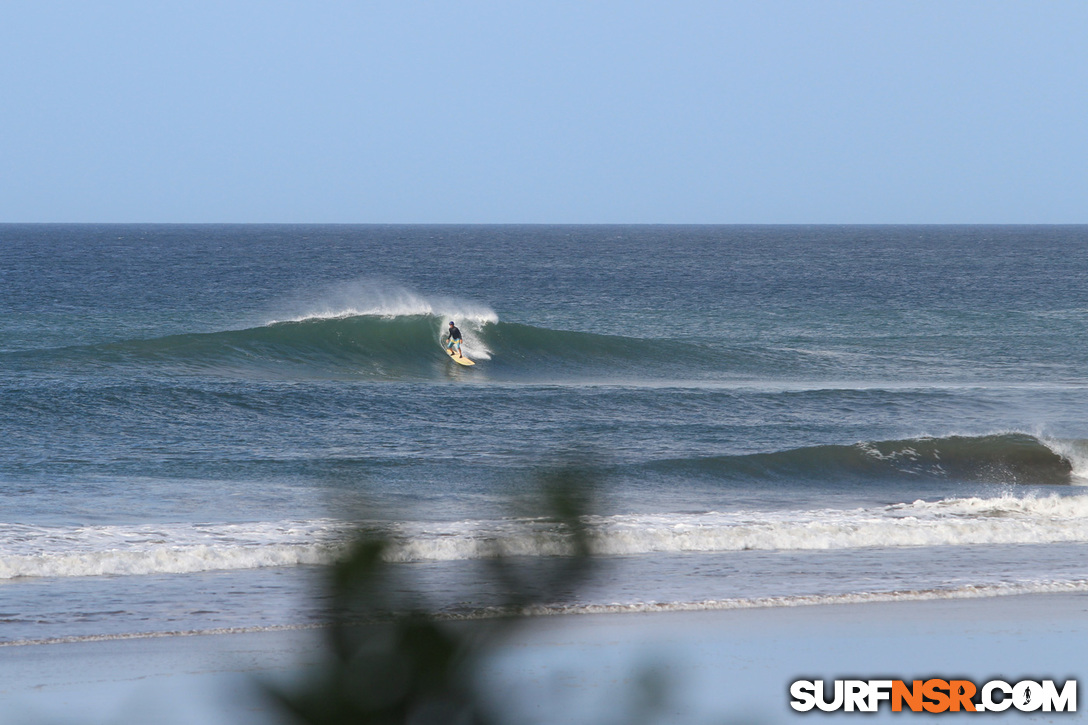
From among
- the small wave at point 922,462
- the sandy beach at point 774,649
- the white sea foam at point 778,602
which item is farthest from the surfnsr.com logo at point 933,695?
the small wave at point 922,462

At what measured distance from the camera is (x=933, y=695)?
6250mm

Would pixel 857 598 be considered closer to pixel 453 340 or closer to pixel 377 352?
pixel 453 340

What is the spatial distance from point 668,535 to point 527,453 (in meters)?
3.62

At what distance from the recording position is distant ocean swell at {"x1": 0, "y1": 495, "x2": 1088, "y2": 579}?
985 cm


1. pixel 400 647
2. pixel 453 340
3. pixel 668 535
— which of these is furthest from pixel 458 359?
pixel 400 647

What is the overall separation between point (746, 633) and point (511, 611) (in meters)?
7.07

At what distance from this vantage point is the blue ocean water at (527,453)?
8.49 meters

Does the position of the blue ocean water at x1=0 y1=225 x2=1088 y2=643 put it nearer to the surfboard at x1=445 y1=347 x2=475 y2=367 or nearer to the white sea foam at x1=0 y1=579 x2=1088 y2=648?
the white sea foam at x1=0 y1=579 x2=1088 y2=648

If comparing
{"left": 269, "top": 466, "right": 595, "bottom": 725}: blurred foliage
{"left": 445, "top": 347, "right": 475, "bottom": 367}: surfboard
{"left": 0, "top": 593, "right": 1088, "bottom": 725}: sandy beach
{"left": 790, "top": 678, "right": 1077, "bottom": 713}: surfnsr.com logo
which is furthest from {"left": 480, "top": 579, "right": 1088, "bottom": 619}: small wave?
{"left": 445, "top": 347, "right": 475, "bottom": 367}: surfboard

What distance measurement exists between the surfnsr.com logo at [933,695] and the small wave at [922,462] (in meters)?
9.06

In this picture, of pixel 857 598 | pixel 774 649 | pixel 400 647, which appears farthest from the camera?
pixel 857 598

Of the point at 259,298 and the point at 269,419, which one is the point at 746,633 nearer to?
the point at 269,419

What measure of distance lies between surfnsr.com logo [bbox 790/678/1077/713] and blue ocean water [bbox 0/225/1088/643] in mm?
1800

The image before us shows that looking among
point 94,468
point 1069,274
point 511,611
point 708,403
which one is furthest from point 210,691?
point 1069,274
